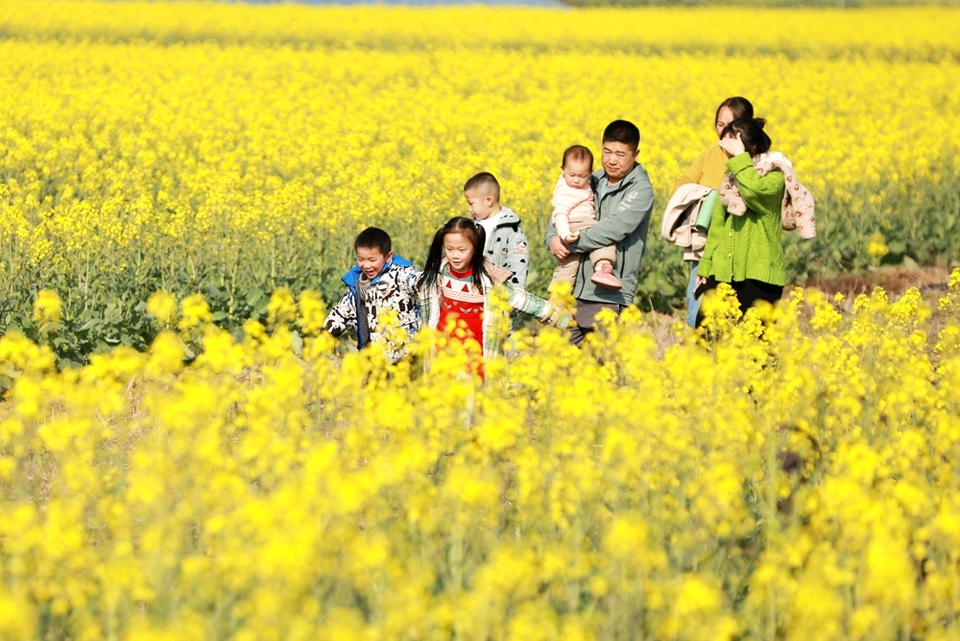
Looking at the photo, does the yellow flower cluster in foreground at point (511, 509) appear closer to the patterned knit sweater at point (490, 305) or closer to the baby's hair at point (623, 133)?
the patterned knit sweater at point (490, 305)

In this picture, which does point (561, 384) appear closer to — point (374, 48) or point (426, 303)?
point (426, 303)

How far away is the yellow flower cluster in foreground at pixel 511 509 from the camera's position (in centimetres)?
312

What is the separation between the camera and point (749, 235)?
625cm

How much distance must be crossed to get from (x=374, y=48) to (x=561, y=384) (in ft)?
61.5

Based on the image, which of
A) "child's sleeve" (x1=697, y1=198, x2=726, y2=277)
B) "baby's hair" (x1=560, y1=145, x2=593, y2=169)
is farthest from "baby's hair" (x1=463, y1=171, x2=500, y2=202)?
"child's sleeve" (x1=697, y1=198, x2=726, y2=277)

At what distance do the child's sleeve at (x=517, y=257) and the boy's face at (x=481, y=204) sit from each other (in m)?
0.15

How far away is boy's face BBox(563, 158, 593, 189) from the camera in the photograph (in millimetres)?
6152

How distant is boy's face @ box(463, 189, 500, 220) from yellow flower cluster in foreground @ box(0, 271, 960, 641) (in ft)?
2.98

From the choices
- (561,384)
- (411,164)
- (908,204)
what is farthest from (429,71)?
(561,384)

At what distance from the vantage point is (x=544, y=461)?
4.19 m

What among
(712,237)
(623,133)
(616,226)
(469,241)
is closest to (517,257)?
(469,241)

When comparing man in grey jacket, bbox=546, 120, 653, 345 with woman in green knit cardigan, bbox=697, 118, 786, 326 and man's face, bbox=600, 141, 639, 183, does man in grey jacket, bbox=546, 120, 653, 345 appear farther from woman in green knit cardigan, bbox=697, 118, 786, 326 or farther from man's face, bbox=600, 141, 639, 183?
woman in green knit cardigan, bbox=697, 118, 786, 326

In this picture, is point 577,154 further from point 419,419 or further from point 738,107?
point 419,419

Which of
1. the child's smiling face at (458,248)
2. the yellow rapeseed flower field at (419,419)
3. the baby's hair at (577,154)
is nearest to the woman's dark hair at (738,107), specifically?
the baby's hair at (577,154)
